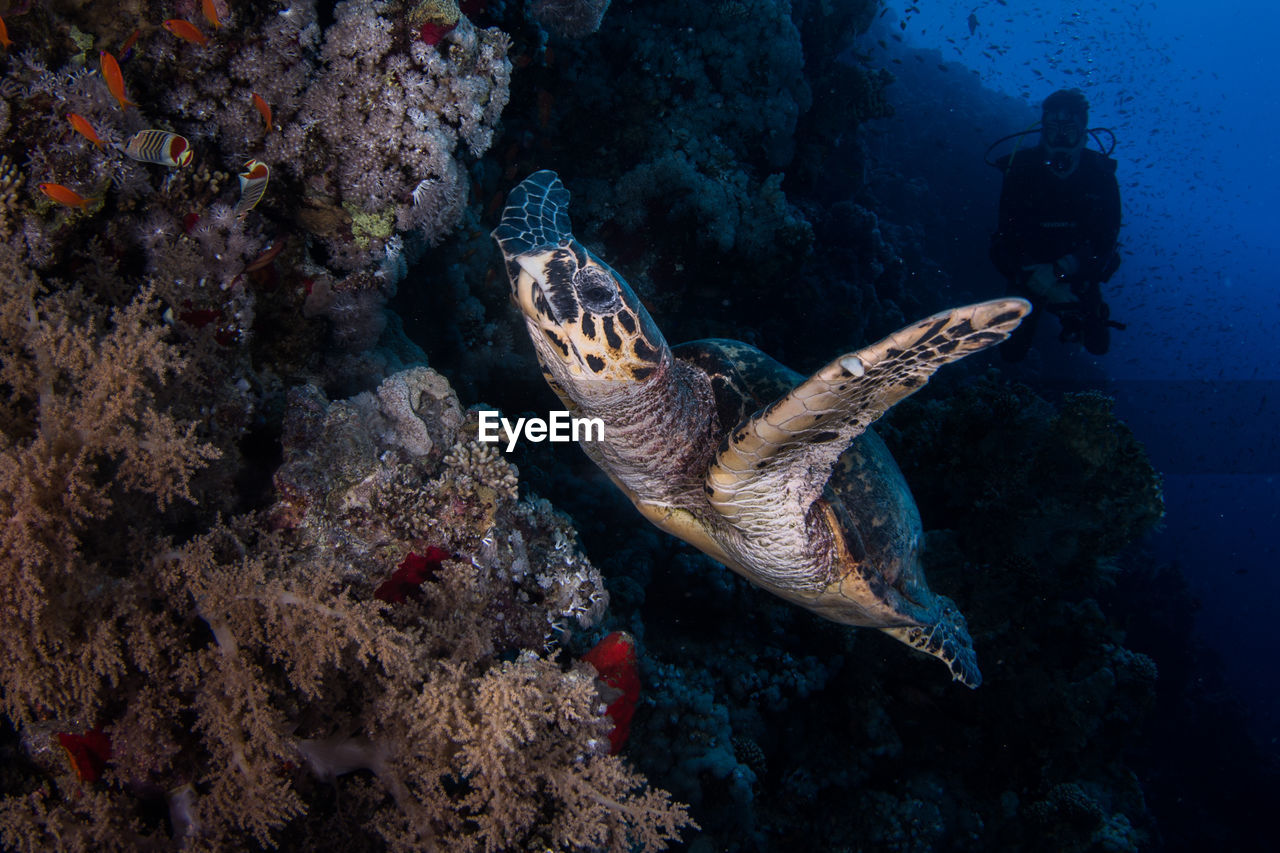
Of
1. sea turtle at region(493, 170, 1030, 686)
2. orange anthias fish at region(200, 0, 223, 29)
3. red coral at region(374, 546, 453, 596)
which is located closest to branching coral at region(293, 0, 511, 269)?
orange anthias fish at region(200, 0, 223, 29)

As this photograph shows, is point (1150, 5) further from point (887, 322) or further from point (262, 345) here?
point (262, 345)

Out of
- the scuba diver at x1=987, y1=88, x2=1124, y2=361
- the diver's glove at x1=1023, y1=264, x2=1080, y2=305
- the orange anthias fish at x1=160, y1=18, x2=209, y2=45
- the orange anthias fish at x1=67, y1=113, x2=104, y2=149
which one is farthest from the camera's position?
the diver's glove at x1=1023, y1=264, x2=1080, y2=305

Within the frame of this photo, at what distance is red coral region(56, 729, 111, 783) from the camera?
160cm

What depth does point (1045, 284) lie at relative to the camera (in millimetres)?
8930

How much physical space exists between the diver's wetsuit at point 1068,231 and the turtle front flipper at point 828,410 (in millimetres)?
8658

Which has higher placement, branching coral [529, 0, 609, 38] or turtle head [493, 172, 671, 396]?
branching coral [529, 0, 609, 38]

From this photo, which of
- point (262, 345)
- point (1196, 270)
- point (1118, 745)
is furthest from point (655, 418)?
point (1196, 270)

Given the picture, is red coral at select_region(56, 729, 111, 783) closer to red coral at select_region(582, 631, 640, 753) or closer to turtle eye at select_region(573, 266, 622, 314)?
red coral at select_region(582, 631, 640, 753)

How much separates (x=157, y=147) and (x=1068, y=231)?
36.4ft

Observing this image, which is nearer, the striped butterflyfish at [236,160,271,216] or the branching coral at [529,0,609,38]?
the striped butterflyfish at [236,160,271,216]

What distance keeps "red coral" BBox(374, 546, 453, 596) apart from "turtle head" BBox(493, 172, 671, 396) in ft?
2.85

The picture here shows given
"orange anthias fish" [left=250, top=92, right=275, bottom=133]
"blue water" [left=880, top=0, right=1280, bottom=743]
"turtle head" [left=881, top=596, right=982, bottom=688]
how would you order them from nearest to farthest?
Result: "orange anthias fish" [left=250, top=92, right=275, bottom=133]
"turtle head" [left=881, top=596, right=982, bottom=688]
"blue water" [left=880, top=0, right=1280, bottom=743]

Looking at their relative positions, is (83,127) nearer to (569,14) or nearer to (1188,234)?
(569,14)

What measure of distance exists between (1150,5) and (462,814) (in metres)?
90.7
